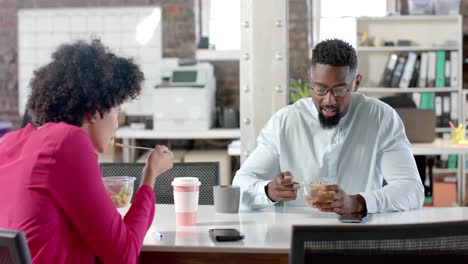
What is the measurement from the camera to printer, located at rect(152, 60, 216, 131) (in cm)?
657

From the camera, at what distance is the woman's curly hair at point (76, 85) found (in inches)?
66.9

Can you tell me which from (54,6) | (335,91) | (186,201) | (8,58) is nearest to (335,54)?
(335,91)

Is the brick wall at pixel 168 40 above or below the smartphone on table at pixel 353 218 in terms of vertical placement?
above

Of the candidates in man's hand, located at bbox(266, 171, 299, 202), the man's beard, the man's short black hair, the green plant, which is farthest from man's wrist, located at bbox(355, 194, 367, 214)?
the green plant

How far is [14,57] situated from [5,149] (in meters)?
6.02

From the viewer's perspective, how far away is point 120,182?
2.06 m

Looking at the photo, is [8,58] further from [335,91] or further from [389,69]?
[335,91]

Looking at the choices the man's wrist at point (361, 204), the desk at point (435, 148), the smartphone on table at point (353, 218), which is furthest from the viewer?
the desk at point (435, 148)

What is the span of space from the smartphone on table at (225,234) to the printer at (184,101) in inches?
186

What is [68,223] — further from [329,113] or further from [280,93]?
[280,93]

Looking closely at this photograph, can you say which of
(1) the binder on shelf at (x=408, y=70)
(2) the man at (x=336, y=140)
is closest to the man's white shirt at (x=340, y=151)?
(2) the man at (x=336, y=140)

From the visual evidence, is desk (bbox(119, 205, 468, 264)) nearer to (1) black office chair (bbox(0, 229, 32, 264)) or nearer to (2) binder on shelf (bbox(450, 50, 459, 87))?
(1) black office chair (bbox(0, 229, 32, 264))

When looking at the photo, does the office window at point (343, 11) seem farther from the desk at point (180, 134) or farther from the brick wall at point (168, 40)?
the desk at point (180, 134)

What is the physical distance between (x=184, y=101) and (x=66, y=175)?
506 cm
